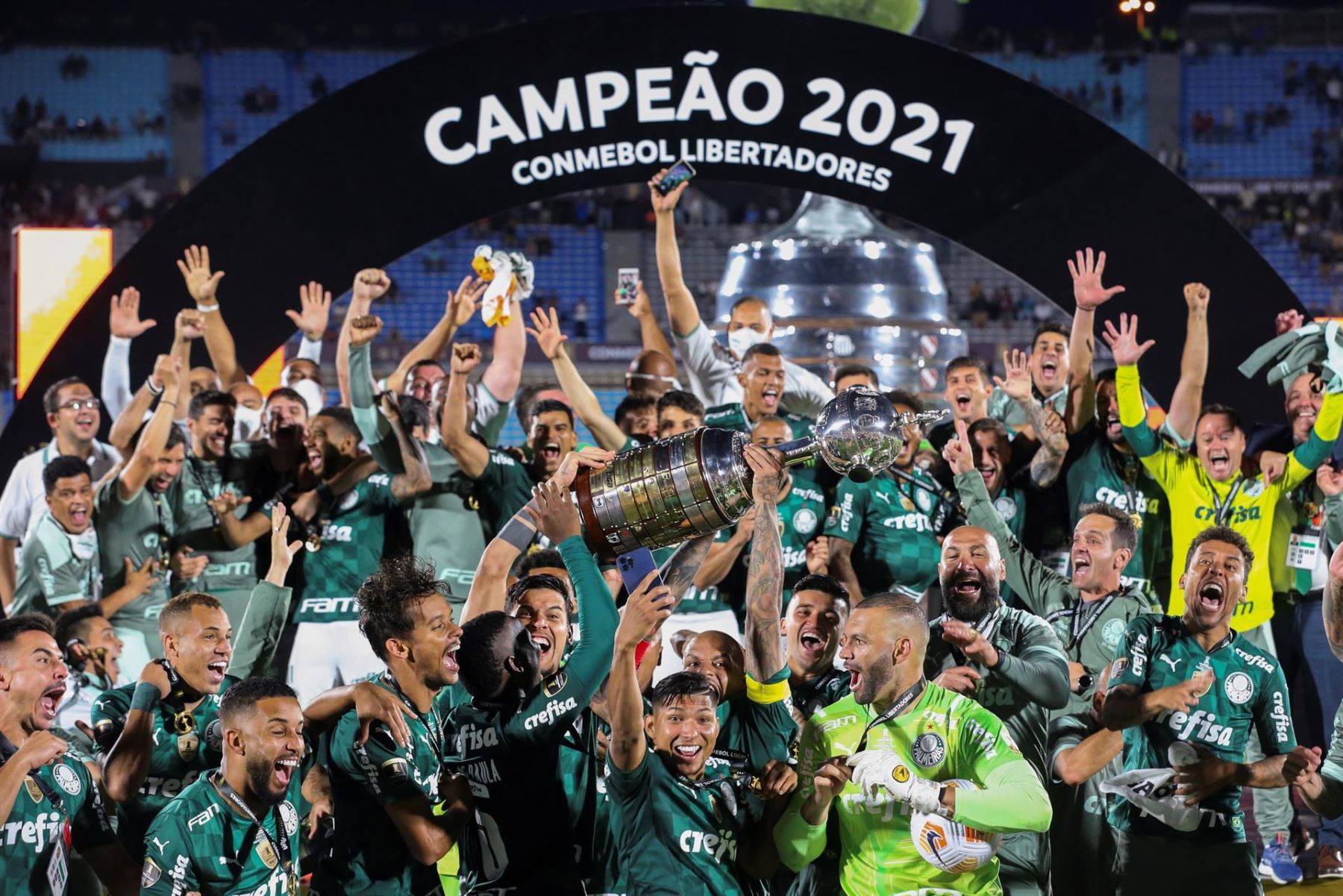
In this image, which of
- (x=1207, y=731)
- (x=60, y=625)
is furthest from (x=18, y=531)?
(x=1207, y=731)

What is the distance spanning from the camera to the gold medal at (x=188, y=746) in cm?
516

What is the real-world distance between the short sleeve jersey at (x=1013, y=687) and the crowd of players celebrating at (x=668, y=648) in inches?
0.7

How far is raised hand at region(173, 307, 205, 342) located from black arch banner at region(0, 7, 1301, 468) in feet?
0.68

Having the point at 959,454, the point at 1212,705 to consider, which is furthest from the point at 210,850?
the point at 959,454

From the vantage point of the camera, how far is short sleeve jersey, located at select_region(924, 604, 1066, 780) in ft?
17.4

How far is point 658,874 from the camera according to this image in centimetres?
452

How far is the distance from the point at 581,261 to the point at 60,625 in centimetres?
2704

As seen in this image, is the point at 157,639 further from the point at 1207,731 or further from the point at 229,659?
the point at 1207,731

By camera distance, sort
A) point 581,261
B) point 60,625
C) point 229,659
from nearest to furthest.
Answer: point 229,659, point 60,625, point 581,261

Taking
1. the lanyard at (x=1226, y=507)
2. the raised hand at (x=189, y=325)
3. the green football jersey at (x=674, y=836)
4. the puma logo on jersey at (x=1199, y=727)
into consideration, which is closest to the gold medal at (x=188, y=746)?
the green football jersey at (x=674, y=836)

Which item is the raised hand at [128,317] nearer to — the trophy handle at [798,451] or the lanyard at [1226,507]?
the trophy handle at [798,451]

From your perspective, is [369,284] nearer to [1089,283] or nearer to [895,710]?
[1089,283]

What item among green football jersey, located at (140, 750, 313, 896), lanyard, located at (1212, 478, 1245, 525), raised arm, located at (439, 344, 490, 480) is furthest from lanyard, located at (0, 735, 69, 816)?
lanyard, located at (1212, 478, 1245, 525)

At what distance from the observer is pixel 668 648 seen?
7289 mm
